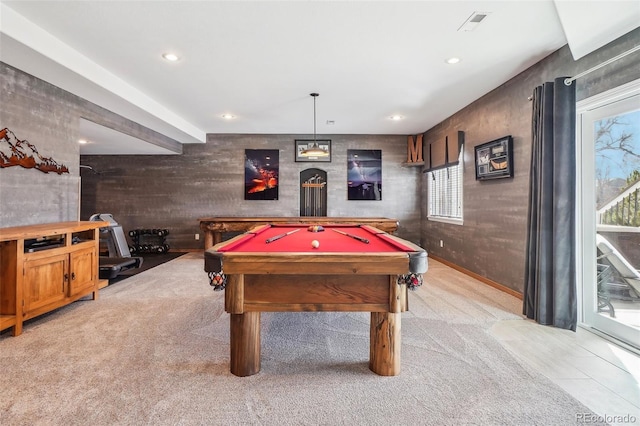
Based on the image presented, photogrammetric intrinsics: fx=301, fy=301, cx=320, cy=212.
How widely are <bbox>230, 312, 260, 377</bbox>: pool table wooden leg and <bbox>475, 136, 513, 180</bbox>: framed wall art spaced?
355cm

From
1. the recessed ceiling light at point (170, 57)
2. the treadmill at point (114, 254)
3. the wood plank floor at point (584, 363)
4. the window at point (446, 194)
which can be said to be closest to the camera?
the wood plank floor at point (584, 363)

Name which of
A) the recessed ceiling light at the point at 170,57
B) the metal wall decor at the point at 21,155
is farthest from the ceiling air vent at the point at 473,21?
the metal wall decor at the point at 21,155

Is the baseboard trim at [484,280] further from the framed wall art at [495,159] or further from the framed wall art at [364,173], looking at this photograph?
the framed wall art at [364,173]

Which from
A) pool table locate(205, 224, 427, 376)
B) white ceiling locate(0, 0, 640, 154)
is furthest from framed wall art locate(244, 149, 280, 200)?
pool table locate(205, 224, 427, 376)

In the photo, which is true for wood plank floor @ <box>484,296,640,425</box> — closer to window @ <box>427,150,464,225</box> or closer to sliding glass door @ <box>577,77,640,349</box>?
sliding glass door @ <box>577,77,640,349</box>

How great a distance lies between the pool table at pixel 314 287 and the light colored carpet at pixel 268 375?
0.61 feet

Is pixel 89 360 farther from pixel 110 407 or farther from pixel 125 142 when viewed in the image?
pixel 125 142

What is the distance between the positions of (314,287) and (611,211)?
2.80m

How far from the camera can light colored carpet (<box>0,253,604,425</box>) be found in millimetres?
1583

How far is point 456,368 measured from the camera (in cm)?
204

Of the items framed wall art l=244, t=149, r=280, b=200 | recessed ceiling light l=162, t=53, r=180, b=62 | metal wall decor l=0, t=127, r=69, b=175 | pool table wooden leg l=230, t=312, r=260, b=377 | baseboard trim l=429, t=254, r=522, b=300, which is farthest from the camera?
framed wall art l=244, t=149, r=280, b=200

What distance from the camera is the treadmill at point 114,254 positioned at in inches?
165

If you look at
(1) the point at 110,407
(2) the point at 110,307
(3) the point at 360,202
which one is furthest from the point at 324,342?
(3) the point at 360,202

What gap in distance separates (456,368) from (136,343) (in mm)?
2412
